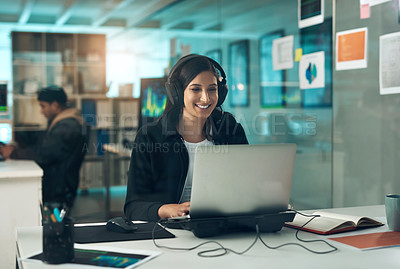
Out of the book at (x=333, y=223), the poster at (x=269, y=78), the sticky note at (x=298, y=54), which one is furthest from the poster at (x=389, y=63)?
the book at (x=333, y=223)

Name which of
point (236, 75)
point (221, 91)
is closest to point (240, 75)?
point (236, 75)

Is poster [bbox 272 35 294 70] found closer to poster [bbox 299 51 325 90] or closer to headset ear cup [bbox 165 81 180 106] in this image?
poster [bbox 299 51 325 90]

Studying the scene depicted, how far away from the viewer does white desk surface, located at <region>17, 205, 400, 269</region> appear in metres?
1.10

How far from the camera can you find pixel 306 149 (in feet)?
11.9

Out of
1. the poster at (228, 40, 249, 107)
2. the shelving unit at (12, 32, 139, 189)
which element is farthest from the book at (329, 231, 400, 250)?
the shelving unit at (12, 32, 139, 189)

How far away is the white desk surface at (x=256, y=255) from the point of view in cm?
110

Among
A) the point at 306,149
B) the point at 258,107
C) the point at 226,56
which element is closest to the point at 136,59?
the point at 226,56

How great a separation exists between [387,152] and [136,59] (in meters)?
2.78

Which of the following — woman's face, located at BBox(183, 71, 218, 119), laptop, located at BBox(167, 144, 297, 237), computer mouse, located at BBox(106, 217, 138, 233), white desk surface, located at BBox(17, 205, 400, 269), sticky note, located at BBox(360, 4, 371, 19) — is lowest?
white desk surface, located at BBox(17, 205, 400, 269)

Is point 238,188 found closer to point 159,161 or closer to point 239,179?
point 239,179

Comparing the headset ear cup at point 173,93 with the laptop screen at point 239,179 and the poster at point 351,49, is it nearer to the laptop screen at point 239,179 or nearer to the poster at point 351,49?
the laptop screen at point 239,179

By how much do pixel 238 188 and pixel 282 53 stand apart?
2482mm

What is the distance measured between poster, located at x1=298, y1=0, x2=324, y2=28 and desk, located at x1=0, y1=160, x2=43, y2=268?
82.4 inches

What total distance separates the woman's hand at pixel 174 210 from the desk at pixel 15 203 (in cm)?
143
